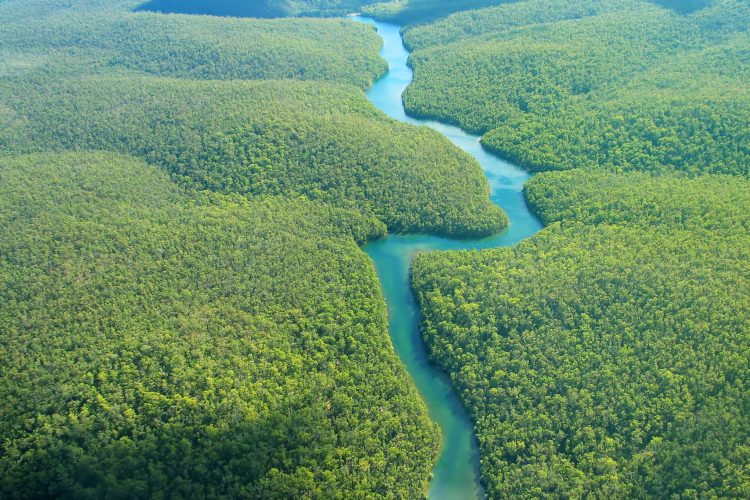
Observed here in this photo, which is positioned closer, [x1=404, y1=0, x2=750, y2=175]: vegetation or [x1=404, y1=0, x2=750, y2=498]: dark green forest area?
[x1=404, y1=0, x2=750, y2=498]: dark green forest area

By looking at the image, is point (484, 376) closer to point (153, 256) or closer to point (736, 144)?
point (153, 256)

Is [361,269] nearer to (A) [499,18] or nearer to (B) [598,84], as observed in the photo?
(B) [598,84]

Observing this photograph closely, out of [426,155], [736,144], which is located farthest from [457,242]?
[736,144]

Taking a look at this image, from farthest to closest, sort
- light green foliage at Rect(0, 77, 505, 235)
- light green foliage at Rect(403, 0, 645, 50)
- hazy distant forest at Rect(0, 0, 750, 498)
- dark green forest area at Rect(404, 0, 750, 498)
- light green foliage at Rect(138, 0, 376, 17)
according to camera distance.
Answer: light green foliage at Rect(138, 0, 376, 17) → light green foliage at Rect(403, 0, 645, 50) → light green foliage at Rect(0, 77, 505, 235) → hazy distant forest at Rect(0, 0, 750, 498) → dark green forest area at Rect(404, 0, 750, 498)

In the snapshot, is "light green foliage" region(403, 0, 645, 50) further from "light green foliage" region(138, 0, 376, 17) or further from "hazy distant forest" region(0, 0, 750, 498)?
"light green foliage" region(138, 0, 376, 17)

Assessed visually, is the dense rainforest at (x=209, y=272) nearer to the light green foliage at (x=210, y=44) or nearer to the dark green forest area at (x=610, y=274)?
the light green foliage at (x=210, y=44)

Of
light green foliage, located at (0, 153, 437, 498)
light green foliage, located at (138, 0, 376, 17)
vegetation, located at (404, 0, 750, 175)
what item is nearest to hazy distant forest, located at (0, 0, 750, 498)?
light green foliage, located at (0, 153, 437, 498)

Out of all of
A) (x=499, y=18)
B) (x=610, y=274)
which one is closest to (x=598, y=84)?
(x=499, y=18)
